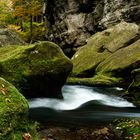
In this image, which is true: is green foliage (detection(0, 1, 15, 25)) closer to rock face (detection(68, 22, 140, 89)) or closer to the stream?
rock face (detection(68, 22, 140, 89))

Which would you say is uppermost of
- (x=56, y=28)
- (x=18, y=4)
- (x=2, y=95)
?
(x=2, y=95)

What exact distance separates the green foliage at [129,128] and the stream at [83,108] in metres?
0.80

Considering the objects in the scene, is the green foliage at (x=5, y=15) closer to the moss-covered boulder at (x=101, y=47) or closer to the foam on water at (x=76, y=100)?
the moss-covered boulder at (x=101, y=47)

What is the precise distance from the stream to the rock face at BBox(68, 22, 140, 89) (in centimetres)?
157

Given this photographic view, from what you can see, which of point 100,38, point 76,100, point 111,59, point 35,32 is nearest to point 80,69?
point 111,59

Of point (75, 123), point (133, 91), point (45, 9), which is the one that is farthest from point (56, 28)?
point (75, 123)

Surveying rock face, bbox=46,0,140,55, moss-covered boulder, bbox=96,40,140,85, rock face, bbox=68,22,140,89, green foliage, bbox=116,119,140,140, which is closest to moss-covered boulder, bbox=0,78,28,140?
green foliage, bbox=116,119,140,140

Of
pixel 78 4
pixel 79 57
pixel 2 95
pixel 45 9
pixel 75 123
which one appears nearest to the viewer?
pixel 2 95

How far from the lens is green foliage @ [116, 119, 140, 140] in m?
9.23

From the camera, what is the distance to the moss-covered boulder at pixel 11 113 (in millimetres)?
5277

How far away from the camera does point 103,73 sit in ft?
70.3

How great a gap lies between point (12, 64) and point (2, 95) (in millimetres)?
8309

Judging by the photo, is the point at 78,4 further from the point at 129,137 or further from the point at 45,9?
the point at 129,137

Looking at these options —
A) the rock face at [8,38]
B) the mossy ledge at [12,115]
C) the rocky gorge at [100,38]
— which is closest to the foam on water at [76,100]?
the rocky gorge at [100,38]
